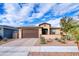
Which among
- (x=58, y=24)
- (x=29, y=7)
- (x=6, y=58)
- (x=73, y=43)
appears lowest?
(x=6, y=58)

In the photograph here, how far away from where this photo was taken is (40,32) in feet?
13.9

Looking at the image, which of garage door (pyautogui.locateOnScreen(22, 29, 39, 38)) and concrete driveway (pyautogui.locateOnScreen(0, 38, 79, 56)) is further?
garage door (pyautogui.locateOnScreen(22, 29, 39, 38))

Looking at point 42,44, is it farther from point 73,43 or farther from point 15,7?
point 15,7

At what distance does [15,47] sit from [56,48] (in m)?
0.74

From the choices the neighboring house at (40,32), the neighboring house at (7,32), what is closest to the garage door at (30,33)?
the neighboring house at (40,32)

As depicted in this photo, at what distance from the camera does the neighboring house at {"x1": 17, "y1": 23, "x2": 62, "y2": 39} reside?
416cm

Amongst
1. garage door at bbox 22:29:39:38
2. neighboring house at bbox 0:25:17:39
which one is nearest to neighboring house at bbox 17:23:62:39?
garage door at bbox 22:29:39:38

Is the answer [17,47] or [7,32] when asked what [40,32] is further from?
[7,32]

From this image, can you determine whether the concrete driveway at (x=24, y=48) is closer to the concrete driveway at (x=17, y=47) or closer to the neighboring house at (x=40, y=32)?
the concrete driveway at (x=17, y=47)

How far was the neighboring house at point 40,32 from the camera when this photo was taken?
13.6 feet

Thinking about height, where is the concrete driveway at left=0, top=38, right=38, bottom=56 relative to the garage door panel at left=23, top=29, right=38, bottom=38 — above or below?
below

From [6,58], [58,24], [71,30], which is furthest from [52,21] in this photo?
[6,58]

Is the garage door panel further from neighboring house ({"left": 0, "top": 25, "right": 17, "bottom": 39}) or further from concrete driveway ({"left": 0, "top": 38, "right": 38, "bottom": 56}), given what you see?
neighboring house ({"left": 0, "top": 25, "right": 17, "bottom": 39})

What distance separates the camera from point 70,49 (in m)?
4.11
